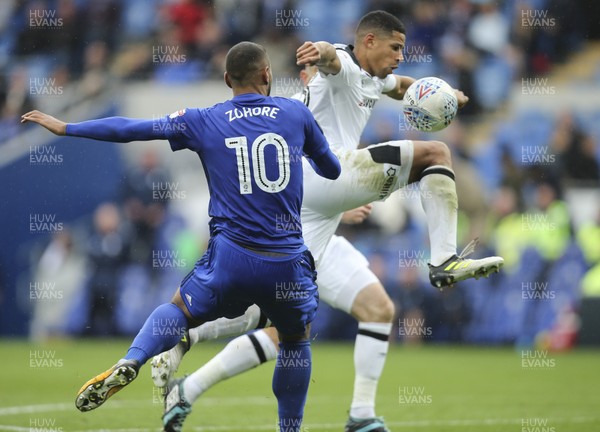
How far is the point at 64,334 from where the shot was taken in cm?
1706

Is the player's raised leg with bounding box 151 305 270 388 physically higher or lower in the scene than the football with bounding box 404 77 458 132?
lower

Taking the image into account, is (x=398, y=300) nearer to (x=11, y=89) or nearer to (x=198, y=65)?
(x=198, y=65)

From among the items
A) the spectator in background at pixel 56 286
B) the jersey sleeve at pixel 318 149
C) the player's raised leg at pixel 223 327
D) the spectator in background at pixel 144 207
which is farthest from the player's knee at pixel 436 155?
the spectator in background at pixel 56 286

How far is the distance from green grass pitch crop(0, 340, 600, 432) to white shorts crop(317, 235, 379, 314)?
3.39 feet

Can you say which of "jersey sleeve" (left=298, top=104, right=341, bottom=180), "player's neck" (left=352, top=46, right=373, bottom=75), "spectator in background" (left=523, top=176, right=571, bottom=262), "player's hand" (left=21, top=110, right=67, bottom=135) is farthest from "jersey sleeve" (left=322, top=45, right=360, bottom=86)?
"spectator in background" (left=523, top=176, right=571, bottom=262)

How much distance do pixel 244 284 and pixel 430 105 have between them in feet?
6.48

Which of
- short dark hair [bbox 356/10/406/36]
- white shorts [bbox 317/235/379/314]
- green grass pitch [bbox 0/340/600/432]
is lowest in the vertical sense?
green grass pitch [bbox 0/340/600/432]

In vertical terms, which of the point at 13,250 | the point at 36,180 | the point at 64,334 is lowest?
the point at 64,334

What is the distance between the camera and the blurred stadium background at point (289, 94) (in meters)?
16.3

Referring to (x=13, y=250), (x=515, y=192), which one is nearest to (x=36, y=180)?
(x=13, y=250)

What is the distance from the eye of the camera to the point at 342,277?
26.7ft

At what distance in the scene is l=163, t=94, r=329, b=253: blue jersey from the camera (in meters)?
5.98

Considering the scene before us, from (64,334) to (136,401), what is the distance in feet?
24.2

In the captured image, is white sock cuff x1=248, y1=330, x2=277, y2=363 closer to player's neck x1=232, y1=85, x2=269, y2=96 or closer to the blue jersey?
the blue jersey
